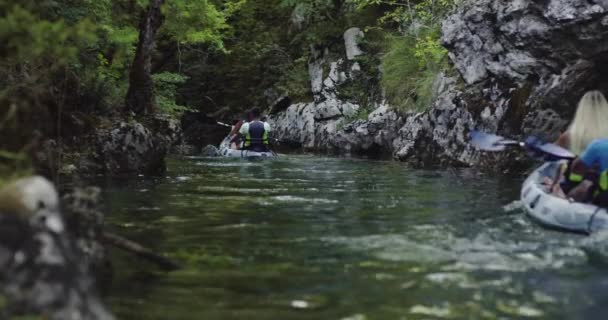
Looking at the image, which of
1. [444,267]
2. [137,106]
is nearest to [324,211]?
[444,267]

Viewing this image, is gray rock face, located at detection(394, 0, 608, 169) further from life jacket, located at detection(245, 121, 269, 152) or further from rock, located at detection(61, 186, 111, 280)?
rock, located at detection(61, 186, 111, 280)

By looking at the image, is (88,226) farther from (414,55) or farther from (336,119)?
(336,119)

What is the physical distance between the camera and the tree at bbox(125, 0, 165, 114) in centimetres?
1505

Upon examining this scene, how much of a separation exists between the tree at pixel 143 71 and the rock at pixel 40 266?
38.3 feet

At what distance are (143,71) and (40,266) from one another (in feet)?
40.8

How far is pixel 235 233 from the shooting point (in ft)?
24.0

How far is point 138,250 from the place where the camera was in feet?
16.0

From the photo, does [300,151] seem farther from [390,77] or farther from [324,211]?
[324,211]

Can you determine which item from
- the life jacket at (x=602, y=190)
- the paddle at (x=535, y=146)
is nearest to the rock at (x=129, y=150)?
the paddle at (x=535, y=146)

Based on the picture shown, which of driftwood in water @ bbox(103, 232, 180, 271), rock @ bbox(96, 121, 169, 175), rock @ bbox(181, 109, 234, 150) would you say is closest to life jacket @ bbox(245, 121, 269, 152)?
rock @ bbox(96, 121, 169, 175)

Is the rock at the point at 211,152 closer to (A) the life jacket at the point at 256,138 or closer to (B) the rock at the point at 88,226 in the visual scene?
(A) the life jacket at the point at 256,138

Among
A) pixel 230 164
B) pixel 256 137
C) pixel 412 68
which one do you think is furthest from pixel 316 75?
pixel 230 164

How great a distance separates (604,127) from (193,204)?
18.5 feet

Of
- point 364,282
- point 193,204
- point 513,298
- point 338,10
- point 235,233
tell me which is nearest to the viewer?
point 513,298
